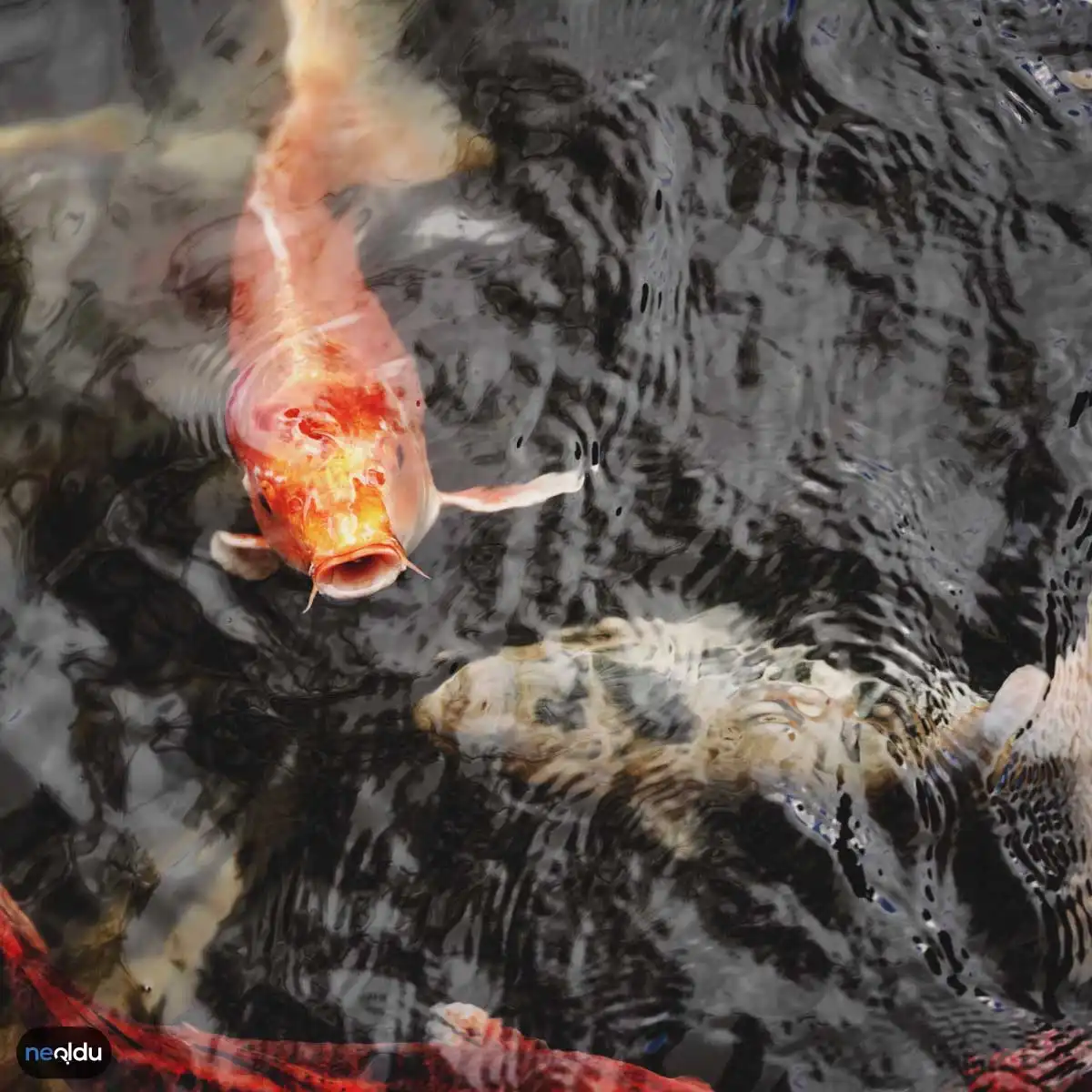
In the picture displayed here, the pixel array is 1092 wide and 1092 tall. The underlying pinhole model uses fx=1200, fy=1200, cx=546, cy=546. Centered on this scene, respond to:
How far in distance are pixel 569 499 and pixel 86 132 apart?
7.68ft

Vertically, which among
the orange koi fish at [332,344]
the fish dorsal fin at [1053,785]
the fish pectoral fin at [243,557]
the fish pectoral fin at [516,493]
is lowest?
the fish dorsal fin at [1053,785]

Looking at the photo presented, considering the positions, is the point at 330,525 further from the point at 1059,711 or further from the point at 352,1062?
the point at 1059,711

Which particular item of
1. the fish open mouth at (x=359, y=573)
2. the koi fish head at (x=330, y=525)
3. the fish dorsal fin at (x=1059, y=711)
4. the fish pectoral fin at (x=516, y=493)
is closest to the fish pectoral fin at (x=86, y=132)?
the koi fish head at (x=330, y=525)

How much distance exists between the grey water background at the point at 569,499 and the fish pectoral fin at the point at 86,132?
0.16ft

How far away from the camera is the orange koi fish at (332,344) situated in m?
3.95

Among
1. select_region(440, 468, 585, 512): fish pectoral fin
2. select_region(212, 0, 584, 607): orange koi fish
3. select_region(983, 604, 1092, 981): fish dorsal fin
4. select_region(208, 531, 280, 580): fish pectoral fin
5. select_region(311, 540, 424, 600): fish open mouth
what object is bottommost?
select_region(983, 604, 1092, 981): fish dorsal fin

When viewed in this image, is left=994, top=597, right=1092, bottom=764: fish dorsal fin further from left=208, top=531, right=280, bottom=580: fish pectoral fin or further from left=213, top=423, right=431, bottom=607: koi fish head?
left=208, top=531, right=280, bottom=580: fish pectoral fin

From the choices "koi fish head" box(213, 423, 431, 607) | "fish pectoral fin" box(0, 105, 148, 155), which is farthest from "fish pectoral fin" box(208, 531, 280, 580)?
"fish pectoral fin" box(0, 105, 148, 155)

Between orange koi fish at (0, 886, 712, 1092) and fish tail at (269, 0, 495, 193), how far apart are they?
310 centimetres

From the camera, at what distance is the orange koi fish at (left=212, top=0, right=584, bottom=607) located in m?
3.95

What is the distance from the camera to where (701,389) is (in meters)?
4.48

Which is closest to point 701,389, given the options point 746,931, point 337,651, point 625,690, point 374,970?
point 625,690

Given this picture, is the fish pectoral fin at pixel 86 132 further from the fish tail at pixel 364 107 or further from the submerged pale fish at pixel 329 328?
the fish tail at pixel 364 107

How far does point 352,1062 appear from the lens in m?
3.86
